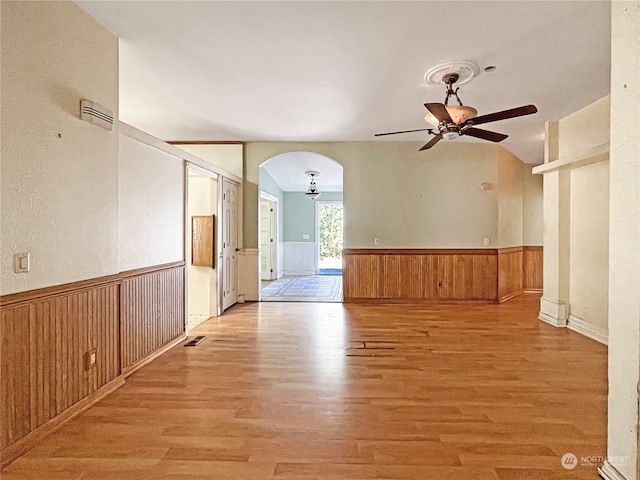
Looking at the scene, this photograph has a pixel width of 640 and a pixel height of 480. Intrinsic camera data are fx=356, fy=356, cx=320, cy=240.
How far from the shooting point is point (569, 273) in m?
4.94

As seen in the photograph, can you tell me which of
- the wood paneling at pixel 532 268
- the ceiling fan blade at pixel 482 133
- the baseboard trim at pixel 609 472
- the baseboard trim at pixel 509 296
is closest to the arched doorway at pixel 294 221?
the baseboard trim at pixel 509 296

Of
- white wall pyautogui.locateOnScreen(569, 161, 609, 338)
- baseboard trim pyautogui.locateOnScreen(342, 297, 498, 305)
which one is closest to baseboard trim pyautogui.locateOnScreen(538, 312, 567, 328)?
white wall pyautogui.locateOnScreen(569, 161, 609, 338)

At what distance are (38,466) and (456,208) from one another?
633cm

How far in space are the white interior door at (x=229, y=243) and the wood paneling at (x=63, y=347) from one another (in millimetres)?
2289

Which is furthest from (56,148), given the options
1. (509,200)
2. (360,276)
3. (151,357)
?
(509,200)

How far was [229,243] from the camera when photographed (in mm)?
6125

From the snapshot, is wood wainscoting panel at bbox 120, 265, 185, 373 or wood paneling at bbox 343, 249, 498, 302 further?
wood paneling at bbox 343, 249, 498, 302

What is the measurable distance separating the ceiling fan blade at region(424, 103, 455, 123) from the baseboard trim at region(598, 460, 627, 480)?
8.65 feet

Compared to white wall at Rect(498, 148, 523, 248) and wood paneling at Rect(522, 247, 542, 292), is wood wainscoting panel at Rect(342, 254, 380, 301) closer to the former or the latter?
white wall at Rect(498, 148, 523, 248)

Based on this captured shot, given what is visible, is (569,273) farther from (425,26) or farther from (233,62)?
(233,62)

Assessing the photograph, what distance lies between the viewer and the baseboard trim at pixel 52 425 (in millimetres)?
1974

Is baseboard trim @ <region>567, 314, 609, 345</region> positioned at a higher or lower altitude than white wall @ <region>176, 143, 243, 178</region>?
lower

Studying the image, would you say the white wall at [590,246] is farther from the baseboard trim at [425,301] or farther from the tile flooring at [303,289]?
the tile flooring at [303,289]

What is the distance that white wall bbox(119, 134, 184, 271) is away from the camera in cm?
318
